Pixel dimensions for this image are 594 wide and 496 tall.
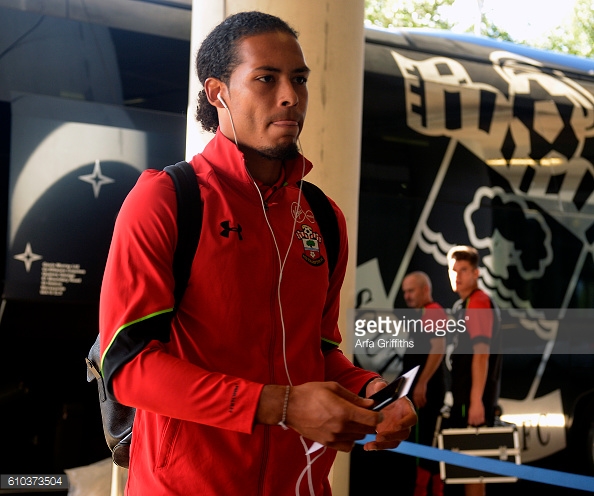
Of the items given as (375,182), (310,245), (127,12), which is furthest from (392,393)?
(375,182)

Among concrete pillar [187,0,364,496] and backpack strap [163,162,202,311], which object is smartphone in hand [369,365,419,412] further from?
concrete pillar [187,0,364,496]

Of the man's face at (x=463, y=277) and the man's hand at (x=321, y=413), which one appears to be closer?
Answer: the man's hand at (x=321, y=413)

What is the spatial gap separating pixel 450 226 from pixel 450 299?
572mm

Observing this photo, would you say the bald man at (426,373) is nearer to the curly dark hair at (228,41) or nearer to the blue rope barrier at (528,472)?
the blue rope barrier at (528,472)

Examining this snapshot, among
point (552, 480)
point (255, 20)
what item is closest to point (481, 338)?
point (552, 480)

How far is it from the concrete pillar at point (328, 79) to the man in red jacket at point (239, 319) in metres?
1.96

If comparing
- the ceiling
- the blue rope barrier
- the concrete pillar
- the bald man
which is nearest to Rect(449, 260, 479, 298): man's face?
the bald man

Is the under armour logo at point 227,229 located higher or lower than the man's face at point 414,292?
lower

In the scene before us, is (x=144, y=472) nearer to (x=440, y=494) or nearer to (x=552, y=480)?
(x=552, y=480)

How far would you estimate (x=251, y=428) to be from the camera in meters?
1.60

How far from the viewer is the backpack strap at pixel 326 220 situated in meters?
2.09

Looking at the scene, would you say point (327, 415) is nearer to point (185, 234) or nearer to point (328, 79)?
point (185, 234)

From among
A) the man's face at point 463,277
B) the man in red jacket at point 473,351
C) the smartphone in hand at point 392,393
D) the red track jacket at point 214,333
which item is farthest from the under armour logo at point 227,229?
the man's face at point 463,277

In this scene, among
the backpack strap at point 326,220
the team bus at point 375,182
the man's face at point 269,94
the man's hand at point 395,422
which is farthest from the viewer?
the team bus at point 375,182
